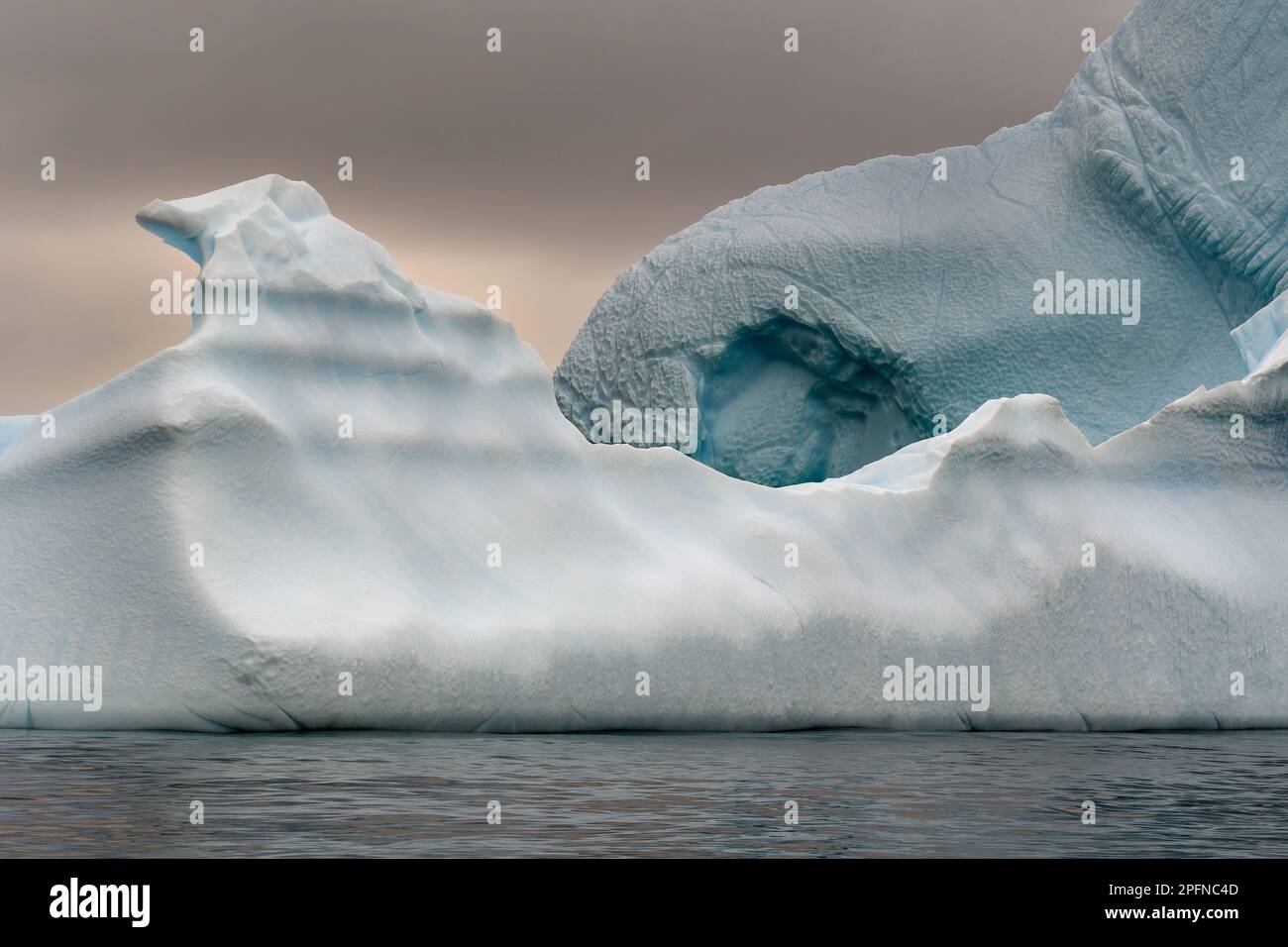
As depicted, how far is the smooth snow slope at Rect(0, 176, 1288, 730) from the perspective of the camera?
8.80 m

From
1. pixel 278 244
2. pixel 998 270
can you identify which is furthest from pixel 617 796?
pixel 998 270

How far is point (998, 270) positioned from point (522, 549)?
855 centimetres

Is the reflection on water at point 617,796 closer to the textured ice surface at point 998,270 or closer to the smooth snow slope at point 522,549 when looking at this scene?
the smooth snow slope at point 522,549

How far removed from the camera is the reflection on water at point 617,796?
201 inches

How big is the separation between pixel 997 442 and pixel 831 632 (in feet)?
5.97

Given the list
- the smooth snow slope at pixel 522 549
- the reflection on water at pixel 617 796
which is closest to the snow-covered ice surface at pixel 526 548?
the smooth snow slope at pixel 522 549

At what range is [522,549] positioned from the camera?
32.3 feet

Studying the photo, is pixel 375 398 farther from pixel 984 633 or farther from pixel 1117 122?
pixel 1117 122

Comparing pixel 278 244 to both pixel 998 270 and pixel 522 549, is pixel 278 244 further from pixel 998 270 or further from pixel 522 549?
pixel 998 270

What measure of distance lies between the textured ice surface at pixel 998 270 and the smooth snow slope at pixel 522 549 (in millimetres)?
4740

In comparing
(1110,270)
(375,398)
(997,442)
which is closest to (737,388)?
(1110,270)

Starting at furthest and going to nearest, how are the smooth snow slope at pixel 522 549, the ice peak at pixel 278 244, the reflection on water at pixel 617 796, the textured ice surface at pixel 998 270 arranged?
the textured ice surface at pixel 998 270 → the ice peak at pixel 278 244 → the smooth snow slope at pixel 522 549 → the reflection on water at pixel 617 796

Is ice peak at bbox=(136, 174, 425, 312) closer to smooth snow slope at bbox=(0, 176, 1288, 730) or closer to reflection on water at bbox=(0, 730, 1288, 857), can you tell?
smooth snow slope at bbox=(0, 176, 1288, 730)
